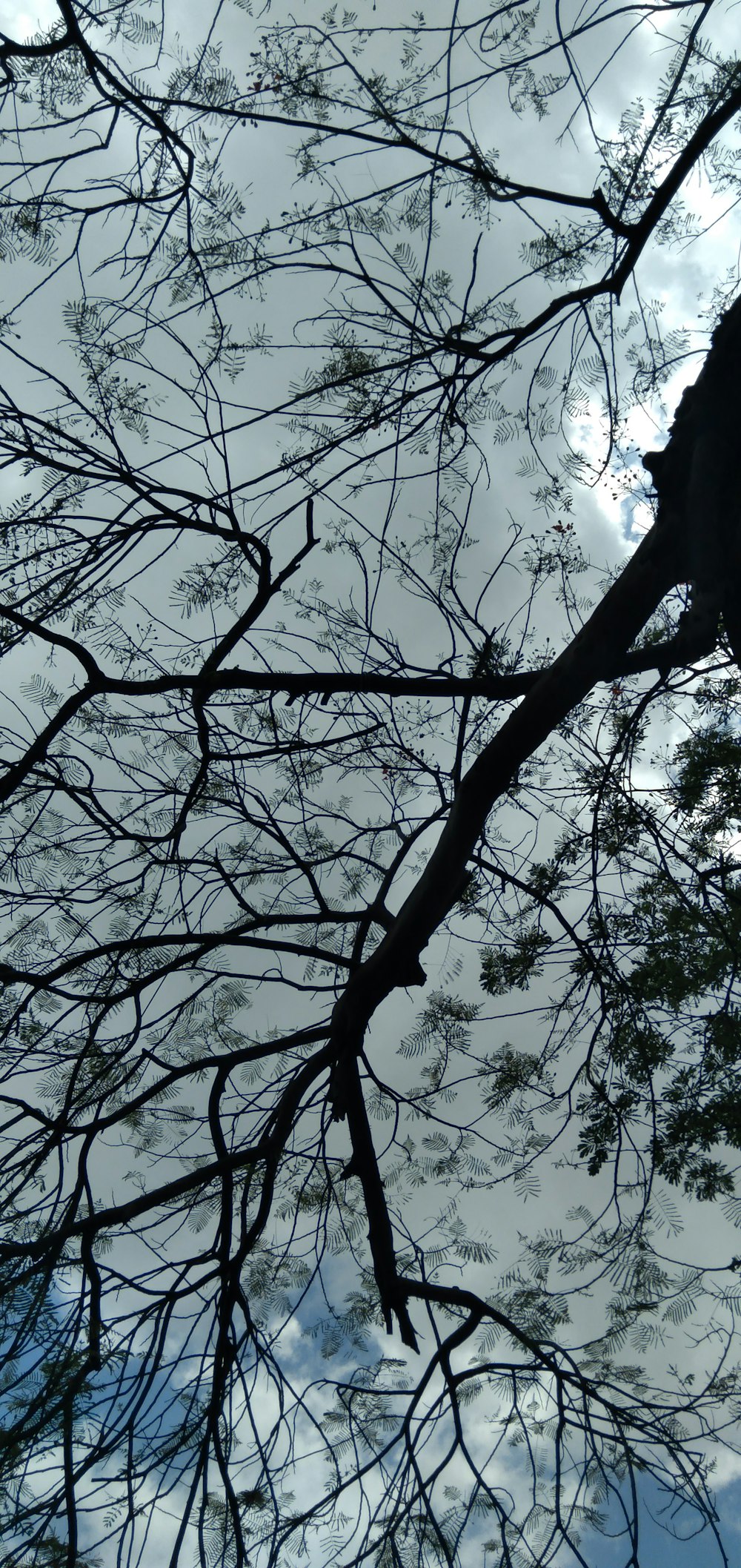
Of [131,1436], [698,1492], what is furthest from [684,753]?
[131,1436]

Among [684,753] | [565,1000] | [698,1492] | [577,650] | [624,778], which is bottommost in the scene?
[698,1492]

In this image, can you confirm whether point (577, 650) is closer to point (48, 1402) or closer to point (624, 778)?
point (624, 778)

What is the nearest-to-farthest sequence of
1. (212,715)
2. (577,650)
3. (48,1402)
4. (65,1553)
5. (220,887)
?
(65,1553)
(48,1402)
(577,650)
(212,715)
(220,887)

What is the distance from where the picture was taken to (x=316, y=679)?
320 cm

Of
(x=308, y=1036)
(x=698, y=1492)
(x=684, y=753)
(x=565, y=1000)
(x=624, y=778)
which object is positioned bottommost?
(x=698, y=1492)

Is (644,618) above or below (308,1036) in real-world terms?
above

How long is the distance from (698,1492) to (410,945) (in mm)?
1738

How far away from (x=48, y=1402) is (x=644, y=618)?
2.76 m

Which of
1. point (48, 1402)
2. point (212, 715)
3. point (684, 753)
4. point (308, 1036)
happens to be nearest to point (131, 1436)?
point (48, 1402)

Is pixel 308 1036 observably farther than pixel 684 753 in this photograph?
No

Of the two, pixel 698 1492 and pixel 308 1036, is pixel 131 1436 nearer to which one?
pixel 308 1036

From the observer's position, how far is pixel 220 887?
3691 mm

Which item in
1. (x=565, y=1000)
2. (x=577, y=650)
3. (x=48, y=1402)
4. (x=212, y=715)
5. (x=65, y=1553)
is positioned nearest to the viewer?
(x=65, y=1553)

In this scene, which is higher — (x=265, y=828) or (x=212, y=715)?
(x=212, y=715)
